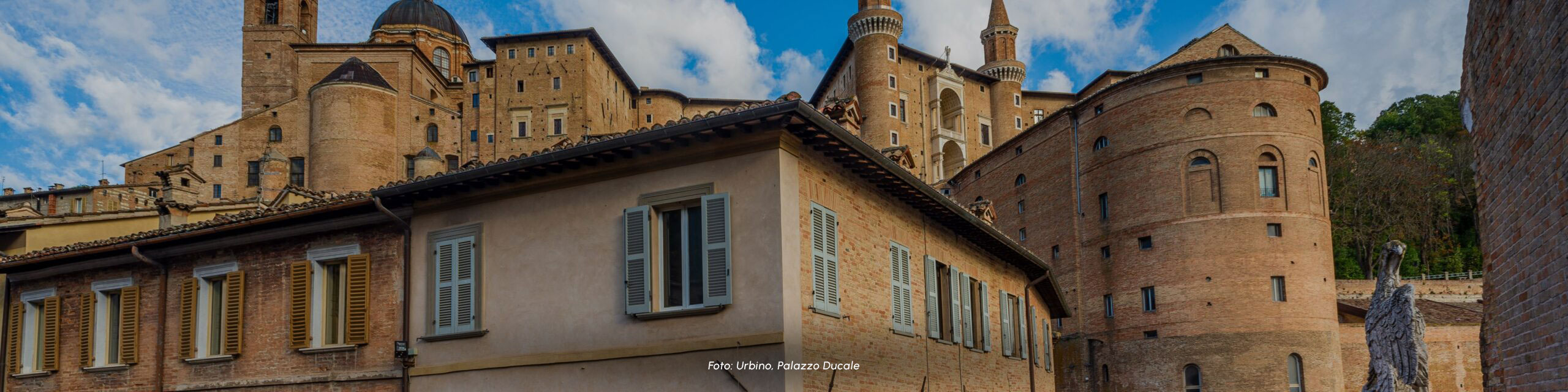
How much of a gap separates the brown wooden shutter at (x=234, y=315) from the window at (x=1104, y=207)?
36196 mm

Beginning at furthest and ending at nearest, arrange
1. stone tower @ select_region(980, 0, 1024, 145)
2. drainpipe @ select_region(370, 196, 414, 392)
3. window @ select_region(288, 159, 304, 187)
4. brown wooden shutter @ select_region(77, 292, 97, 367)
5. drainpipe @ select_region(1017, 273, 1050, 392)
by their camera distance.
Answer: stone tower @ select_region(980, 0, 1024, 145), window @ select_region(288, 159, 304, 187), drainpipe @ select_region(1017, 273, 1050, 392), brown wooden shutter @ select_region(77, 292, 97, 367), drainpipe @ select_region(370, 196, 414, 392)

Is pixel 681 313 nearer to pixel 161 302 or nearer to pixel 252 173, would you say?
pixel 161 302

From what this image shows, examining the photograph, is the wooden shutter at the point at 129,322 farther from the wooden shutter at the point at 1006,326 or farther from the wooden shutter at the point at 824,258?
the wooden shutter at the point at 1006,326

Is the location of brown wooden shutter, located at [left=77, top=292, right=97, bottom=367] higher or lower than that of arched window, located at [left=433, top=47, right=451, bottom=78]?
lower

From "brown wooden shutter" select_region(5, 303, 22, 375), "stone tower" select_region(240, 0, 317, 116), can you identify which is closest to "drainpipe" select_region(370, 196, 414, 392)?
"brown wooden shutter" select_region(5, 303, 22, 375)

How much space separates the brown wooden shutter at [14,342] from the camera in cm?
1844

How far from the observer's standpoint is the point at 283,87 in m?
79.9

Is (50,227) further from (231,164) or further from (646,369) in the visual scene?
(231,164)

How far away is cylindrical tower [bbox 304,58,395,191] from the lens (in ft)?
240

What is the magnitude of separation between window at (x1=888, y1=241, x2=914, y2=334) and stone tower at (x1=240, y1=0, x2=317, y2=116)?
74.3 meters

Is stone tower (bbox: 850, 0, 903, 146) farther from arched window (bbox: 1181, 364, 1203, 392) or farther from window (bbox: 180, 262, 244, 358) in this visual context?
window (bbox: 180, 262, 244, 358)

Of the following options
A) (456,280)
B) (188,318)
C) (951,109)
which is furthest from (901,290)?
(951,109)

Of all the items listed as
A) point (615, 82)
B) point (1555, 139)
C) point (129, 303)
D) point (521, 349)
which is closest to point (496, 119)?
point (615, 82)

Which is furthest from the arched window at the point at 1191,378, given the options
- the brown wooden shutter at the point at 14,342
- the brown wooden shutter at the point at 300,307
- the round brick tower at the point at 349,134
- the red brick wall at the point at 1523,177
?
the round brick tower at the point at 349,134
